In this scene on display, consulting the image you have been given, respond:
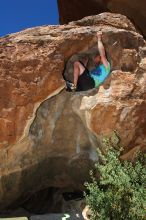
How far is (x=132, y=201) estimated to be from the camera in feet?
19.5

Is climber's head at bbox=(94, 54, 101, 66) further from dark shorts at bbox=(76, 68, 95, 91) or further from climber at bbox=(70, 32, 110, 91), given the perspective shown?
dark shorts at bbox=(76, 68, 95, 91)

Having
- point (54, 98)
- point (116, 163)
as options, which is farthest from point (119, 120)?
point (54, 98)

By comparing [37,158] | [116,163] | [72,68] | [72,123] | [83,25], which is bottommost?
[116,163]

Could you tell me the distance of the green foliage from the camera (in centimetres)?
593

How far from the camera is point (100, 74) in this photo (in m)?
6.89

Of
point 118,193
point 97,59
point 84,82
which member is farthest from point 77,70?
point 118,193

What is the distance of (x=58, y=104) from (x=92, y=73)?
81cm

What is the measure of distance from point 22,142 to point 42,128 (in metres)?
0.44

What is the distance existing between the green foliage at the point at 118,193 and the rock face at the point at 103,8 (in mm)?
7803

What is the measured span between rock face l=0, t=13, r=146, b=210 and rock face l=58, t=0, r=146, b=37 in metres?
6.60

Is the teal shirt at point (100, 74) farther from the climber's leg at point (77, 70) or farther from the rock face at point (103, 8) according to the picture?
the rock face at point (103, 8)

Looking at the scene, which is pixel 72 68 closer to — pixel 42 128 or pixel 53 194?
pixel 42 128

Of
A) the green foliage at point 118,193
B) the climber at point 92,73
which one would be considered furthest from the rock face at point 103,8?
the green foliage at point 118,193

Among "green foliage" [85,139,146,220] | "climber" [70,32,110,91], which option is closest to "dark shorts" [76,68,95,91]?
"climber" [70,32,110,91]
